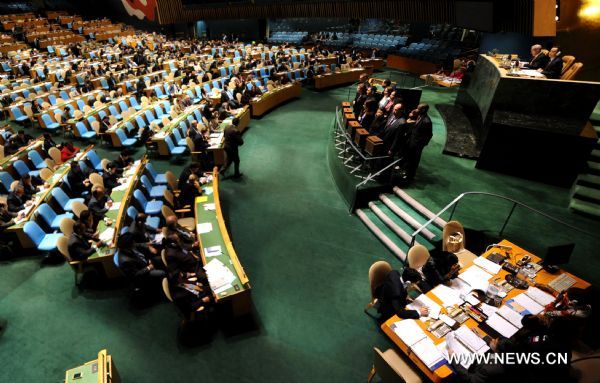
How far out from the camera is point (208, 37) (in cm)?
3198

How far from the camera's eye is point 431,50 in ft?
63.6

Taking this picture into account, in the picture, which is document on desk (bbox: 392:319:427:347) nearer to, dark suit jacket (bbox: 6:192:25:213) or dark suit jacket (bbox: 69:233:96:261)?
dark suit jacket (bbox: 69:233:96:261)

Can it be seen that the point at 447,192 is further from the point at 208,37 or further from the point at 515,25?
the point at 208,37

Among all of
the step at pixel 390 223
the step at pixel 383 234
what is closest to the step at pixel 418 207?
the step at pixel 390 223

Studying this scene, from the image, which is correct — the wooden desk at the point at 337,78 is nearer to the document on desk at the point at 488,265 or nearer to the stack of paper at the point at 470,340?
the document on desk at the point at 488,265

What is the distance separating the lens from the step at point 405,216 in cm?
635

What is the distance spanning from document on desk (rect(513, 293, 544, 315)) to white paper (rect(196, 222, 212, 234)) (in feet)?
17.0

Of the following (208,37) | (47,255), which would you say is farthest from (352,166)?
(208,37)

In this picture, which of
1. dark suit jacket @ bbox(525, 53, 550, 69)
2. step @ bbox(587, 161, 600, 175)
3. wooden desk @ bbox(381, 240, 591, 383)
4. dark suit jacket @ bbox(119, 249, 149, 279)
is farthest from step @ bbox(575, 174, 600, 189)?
dark suit jacket @ bbox(119, 249, 149, 279)

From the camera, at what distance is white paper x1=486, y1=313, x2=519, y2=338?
3.96m

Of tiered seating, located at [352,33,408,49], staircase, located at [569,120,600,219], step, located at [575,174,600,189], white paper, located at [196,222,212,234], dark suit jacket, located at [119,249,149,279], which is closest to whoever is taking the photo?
dark suit jacket, located at [119,249,149,279]

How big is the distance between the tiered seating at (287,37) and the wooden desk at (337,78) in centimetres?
1181

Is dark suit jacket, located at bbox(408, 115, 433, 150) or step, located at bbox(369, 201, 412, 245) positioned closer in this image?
step, located at bbox(369, 201, 412, 245)

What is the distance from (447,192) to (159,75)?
16022 mm
